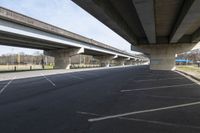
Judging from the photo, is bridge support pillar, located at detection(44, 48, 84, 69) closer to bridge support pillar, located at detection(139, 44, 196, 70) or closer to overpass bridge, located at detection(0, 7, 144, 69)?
overpass bridge, located at detection(0, 7, 144, 69)

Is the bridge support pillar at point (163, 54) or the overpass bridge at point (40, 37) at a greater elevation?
the overpass bridge at point (40, 37)

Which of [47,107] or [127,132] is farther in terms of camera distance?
[47,107]

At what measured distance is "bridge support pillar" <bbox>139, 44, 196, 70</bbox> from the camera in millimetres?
39281

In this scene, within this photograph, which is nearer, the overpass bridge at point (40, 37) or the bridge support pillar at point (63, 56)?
the overpass bridge at point (40, 37)

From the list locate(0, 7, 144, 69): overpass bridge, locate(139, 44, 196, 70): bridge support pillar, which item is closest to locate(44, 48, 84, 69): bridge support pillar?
locate(0, 7, 144, 69): overpass bridge

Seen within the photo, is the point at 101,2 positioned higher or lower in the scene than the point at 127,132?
higher

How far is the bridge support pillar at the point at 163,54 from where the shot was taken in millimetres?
39281

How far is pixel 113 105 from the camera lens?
8.21m

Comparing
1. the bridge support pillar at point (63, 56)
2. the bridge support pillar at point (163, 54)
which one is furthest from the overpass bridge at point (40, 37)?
the bridge support pillar at point (163, 54)

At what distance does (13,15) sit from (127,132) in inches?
969

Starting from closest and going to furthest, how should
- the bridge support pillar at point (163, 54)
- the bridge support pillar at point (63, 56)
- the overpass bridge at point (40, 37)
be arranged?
the overpass bridge at point (40, 37), the bridge support pillar at point (163, 54), the bridge support pillar at point (63, 56)

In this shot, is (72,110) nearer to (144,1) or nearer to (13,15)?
(144,1)

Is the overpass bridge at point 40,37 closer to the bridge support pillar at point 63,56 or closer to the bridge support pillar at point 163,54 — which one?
the bridge support pillar at point 63,56

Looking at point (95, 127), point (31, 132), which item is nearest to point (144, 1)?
point (95, 127)
